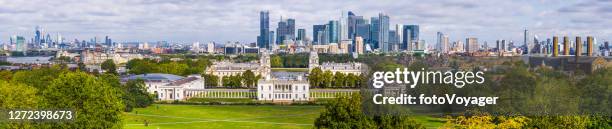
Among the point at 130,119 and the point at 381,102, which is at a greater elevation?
the point at 381,102

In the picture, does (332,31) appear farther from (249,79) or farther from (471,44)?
(471,44)

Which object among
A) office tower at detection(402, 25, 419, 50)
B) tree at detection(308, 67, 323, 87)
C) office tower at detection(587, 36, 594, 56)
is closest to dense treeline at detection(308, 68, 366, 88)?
tree at detection(308, 67, 323, 87)

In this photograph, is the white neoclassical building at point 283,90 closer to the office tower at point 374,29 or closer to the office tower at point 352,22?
the office tower at point 374,29

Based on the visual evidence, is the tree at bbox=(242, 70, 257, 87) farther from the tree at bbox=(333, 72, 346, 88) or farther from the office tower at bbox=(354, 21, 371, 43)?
the office tower at bbox=(354, 21, 371, 43)

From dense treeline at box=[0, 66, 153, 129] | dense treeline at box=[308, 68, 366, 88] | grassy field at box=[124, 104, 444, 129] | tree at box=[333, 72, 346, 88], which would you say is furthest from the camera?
tree at box=[333, 72, 346, 88]

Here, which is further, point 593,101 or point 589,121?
point 589,121

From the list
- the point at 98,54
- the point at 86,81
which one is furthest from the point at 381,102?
the point at 98,54

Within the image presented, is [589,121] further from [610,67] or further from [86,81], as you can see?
[86,81]
